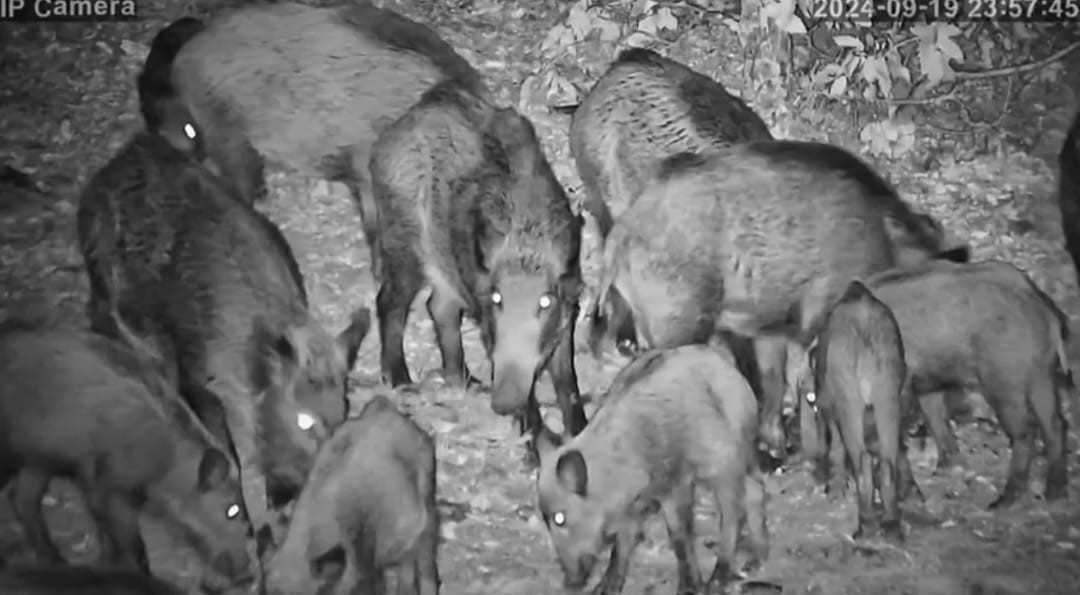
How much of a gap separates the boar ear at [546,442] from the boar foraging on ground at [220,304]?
0.99ft

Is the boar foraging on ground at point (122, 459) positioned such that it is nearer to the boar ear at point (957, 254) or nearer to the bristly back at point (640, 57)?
the bristly back at point (640, 57)

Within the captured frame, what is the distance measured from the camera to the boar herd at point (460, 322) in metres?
1.83

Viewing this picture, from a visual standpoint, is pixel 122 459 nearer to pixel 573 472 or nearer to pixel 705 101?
pixel 573 472

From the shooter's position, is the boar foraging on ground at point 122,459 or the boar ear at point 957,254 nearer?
the boar foraging on ground at point 122,459

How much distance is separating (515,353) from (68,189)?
74 cm

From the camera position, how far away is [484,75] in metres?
1.97

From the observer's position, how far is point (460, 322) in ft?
6.29

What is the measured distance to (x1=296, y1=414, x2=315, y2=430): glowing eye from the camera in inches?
73.2

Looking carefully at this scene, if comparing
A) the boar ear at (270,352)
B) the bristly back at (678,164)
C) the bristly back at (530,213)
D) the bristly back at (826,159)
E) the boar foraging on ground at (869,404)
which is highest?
the bristly back at (826,159)

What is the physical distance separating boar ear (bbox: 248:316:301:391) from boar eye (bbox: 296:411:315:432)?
61mm

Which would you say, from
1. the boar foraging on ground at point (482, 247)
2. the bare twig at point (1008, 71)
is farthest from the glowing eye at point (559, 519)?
the bare twig at point (1008, 71)

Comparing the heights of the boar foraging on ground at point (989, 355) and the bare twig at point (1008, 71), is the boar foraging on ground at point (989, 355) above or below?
below

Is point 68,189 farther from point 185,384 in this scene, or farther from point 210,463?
point 210,463

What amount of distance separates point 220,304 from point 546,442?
0.53 metres
